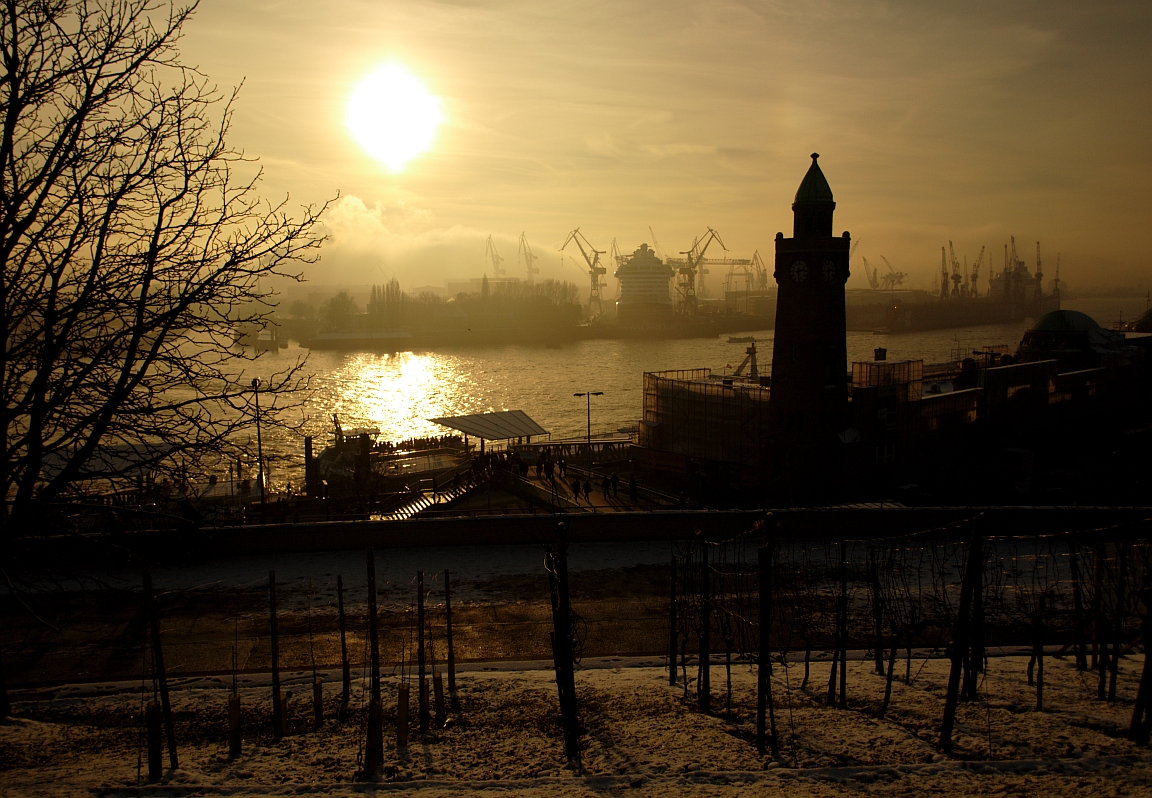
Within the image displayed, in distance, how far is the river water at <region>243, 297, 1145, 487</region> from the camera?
5031cm

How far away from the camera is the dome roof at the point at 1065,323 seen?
122 feet

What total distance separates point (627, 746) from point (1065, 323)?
3841 centimetres

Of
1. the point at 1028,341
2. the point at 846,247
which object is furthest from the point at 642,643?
the point at 1028,341

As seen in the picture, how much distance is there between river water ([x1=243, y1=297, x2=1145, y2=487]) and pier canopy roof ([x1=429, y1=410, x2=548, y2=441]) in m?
3.00

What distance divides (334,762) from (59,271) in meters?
4.35

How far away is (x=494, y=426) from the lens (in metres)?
26.7

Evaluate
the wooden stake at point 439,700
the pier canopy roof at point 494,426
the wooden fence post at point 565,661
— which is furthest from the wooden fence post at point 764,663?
the pier canopy roof at point 494,426

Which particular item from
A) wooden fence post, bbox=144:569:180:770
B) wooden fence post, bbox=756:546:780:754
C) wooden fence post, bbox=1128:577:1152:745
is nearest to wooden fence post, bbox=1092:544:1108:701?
wooden fence post, bbox=1128:577:1152:745

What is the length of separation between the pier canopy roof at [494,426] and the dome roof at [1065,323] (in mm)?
25644

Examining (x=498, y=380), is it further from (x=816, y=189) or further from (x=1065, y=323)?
(x=816, y=189)

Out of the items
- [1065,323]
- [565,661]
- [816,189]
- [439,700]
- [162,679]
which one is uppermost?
[816,189]

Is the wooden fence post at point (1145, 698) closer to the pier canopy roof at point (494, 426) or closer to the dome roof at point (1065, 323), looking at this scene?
the pier canopy roof at point (494, 426)

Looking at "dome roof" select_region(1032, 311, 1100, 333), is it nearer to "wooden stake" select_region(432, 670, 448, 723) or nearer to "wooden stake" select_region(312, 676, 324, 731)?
"wooden stake" select_region(432, 670, 448, 723)

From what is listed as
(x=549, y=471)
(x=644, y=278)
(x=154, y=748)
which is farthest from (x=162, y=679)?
(x=644, y=278)
